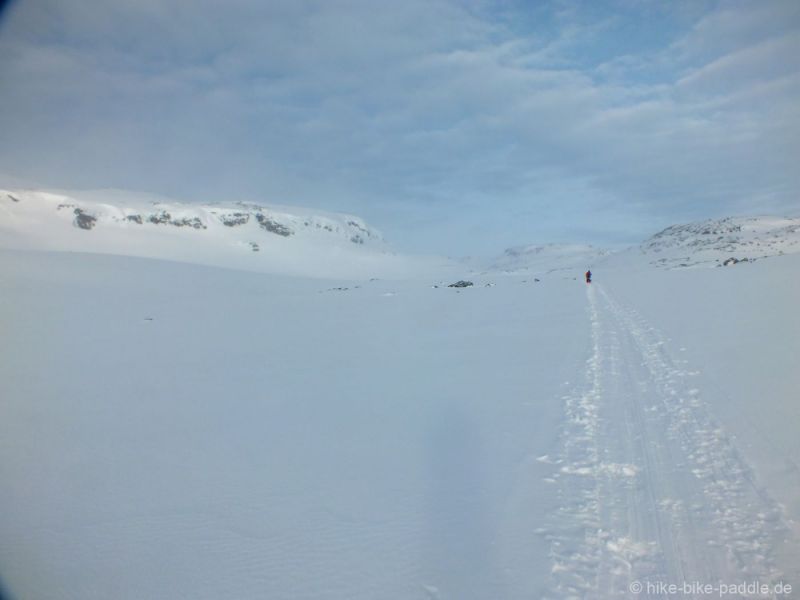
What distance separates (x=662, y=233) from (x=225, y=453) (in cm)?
13471

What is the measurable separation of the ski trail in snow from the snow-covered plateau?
0.02 m

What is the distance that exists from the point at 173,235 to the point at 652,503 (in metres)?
132

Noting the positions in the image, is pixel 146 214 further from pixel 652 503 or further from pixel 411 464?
pixel 652 503

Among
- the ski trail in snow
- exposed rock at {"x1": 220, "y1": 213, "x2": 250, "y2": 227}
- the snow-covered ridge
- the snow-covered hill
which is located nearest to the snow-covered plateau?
the ski trail in snow

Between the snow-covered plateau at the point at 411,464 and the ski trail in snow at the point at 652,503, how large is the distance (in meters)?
0.02

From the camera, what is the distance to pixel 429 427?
6.70m

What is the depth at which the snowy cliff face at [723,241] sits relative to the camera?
227ft

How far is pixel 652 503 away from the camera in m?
4.07

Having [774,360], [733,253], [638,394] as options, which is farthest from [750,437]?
[733,253]

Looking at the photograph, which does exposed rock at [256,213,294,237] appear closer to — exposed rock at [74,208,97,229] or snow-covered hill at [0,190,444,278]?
snow-covered hill at [0,190,444,278]

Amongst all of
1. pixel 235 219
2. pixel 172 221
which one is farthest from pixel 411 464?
pixel 235 219

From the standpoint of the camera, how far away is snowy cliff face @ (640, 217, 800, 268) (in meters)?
69.2

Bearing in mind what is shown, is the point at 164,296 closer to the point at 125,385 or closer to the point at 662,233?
the point at 125,385

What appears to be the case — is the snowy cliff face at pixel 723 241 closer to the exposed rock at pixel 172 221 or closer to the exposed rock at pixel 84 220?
the exposed rock at pixel 172 221
